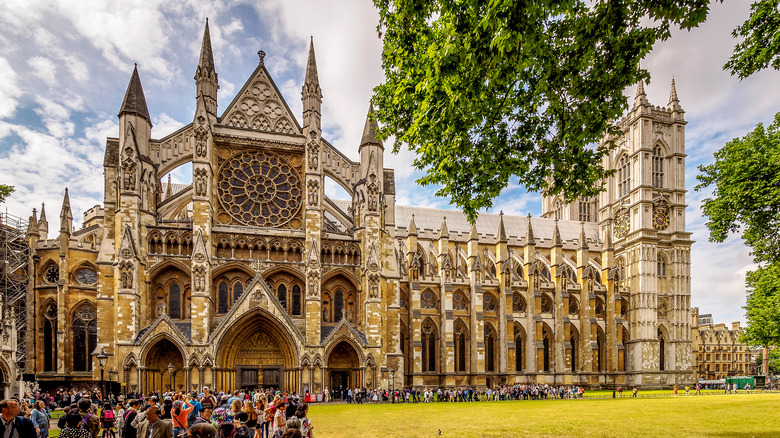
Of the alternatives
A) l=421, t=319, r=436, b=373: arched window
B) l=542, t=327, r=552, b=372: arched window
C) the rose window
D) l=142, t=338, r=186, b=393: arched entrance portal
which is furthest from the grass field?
l=542, t=327, r=552, b=372: arched window

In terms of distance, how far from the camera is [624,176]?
2247 inches

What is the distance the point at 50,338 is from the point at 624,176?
54.1 metres

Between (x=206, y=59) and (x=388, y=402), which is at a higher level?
(x=206, y=59)

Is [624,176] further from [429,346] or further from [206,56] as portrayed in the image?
[206,56]

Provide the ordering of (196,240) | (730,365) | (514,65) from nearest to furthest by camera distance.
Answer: (514,65)
(196,240)
(730,365)

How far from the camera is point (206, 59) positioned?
31.5 metres

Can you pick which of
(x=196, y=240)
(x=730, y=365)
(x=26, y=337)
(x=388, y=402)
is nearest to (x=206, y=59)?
(x=196, y=240)

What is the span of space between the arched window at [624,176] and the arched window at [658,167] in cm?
241

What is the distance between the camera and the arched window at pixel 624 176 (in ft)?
184

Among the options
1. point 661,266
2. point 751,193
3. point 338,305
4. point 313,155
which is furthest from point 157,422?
point 661,266

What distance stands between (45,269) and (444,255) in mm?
29447

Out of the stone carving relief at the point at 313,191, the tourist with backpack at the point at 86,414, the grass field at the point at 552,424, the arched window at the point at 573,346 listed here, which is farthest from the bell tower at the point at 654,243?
the tourist with backpack at the point at 86,414

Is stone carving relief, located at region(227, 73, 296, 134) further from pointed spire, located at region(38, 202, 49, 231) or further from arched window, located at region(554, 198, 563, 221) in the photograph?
arched window, located at region(554, 198, 563, 221)

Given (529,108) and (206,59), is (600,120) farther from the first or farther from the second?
(206,59)
